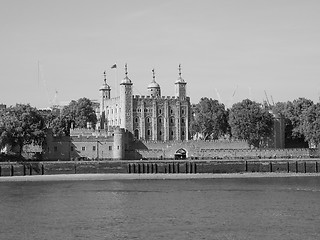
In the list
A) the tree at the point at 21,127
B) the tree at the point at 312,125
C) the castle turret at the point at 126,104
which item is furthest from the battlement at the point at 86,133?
the tree at the point at 312,125

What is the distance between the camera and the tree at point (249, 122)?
11762 centimetres

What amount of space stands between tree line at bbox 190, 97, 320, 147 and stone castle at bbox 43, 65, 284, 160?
7.16 feet

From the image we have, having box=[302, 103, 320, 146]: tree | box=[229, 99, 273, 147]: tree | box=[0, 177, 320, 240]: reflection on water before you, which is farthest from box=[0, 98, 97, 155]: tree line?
box=[302, 103, 320, 146]: tree

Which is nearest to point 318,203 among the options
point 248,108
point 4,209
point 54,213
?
point 54,213

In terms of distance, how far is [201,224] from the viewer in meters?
51.0

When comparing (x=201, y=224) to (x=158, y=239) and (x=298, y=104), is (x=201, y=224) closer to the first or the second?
(x=158, y=239)

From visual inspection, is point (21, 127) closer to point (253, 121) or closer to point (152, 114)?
point (152, 114)

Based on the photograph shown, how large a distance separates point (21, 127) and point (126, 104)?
24.5 m

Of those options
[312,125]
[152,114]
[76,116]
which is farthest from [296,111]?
[76,116]

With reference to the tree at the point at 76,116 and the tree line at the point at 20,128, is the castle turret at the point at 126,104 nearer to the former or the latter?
the tree line at the point at 20,128

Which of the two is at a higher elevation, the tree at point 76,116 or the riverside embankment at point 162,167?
the tree at point 76,116

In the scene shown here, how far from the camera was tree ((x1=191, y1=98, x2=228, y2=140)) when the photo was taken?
12488 cm

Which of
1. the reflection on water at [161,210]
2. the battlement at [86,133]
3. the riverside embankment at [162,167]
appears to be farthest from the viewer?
the battlement at [86,133]

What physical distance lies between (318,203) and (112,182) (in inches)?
1249
